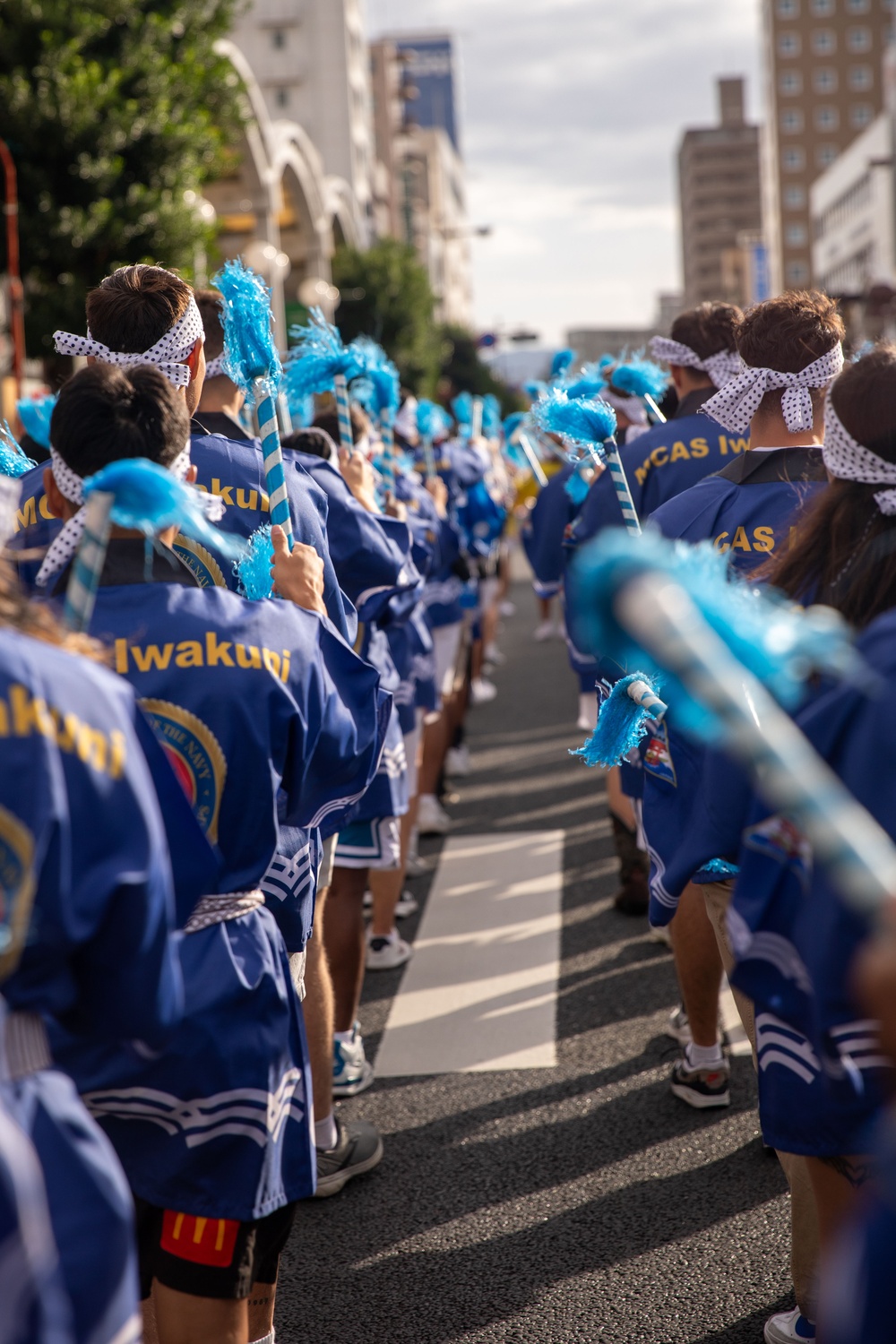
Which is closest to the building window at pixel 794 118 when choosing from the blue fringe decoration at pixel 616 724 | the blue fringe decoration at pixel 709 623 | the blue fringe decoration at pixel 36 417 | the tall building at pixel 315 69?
the tall building at pixel 315 69

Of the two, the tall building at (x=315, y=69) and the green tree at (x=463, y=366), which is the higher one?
the tall building at (x=315, y=69)

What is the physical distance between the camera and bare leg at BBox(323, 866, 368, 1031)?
13.9ft

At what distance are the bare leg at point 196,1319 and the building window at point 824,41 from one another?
390 ft

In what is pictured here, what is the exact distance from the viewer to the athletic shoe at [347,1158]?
146 inches

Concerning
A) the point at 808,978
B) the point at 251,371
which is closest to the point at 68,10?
the point at 251,371

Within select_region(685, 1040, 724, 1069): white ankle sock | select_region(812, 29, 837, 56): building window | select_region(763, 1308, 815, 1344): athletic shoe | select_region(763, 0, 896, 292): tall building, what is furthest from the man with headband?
select_region(812, 29, 837, 56): building window

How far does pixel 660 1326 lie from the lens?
3.01 m

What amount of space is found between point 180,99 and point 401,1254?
42.1 ft

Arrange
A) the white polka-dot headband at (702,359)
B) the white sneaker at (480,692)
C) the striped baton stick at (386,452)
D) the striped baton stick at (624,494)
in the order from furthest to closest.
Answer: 1. the white sneaker at (480,692)
2. the striped baton stick at (386,452)
3. the white polka-dot headband at (702,359)
4. the striped baton stick at (624,494)

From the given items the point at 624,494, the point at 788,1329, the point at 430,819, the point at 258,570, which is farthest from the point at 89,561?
the point at 430,819

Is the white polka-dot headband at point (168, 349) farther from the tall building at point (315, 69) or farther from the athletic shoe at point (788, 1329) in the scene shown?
the tall building at point (315, 69)

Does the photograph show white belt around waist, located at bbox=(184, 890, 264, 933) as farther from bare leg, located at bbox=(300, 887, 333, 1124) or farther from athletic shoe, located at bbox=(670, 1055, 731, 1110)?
athletic shoe, located at bbox=(670, 1055, 731, 1110)

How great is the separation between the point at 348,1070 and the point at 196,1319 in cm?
214

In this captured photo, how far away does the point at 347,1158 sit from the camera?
3766 millimetres
